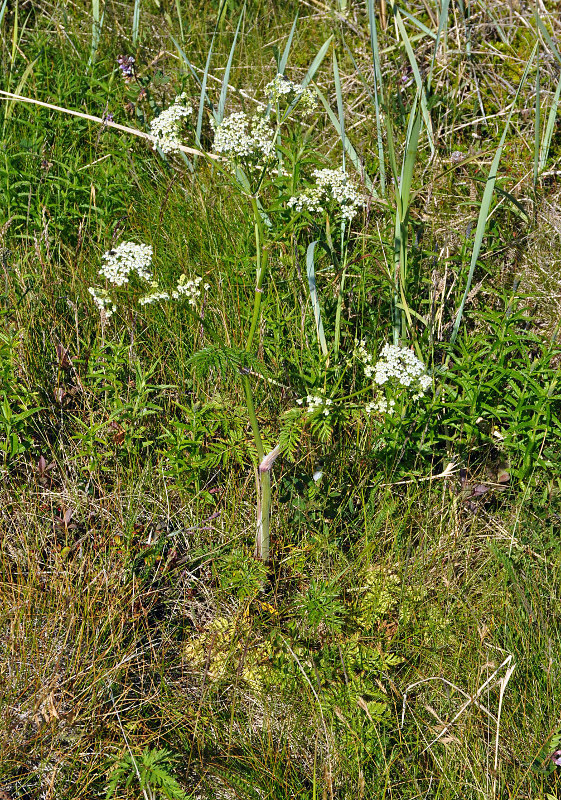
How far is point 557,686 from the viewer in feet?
6.36

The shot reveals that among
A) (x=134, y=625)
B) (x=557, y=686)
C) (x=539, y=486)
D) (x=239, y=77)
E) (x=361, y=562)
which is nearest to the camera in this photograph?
(x=557, y=686)

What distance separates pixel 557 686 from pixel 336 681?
593 millimetres

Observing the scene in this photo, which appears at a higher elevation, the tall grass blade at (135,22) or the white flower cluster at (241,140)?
the tall grass blade at (135,22)

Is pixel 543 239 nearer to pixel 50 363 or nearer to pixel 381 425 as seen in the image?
pixel 381 425

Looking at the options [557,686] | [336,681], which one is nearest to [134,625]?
[336,681]

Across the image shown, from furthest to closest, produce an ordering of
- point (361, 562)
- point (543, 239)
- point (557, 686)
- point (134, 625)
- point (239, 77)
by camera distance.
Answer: point (239, 77) → point (543, 239) → point (361, 562) → point (134, 625) → point (557, 686)

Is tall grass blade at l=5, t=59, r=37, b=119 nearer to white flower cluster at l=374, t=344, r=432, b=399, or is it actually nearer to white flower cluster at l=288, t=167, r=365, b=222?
white flower cluster at l=288, t=167, r=365, b=222

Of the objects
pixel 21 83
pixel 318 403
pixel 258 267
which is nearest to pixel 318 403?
pixel 318 403

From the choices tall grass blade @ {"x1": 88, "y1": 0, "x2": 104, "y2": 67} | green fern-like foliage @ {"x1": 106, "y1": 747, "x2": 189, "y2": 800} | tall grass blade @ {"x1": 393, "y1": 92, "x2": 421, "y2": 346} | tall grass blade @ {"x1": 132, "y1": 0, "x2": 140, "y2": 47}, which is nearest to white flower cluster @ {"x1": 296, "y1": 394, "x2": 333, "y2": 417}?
tall grass blade @ {"x1": 393, "y1": 92, "x2": 421, "y2": 346}

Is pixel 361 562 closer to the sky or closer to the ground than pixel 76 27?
closer to the ground

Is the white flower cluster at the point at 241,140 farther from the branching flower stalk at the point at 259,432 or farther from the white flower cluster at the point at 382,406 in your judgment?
the white flower cluster at the point at 382,406

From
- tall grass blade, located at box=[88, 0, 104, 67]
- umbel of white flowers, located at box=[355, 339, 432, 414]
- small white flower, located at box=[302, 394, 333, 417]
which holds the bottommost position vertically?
small white flower, located at box=[302, 394, 333, 417]

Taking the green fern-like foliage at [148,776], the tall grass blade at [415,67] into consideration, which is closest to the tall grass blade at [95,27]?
the tall grass blade at [415,67]

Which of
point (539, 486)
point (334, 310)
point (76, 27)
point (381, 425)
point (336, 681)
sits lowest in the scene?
point (336, 681)
